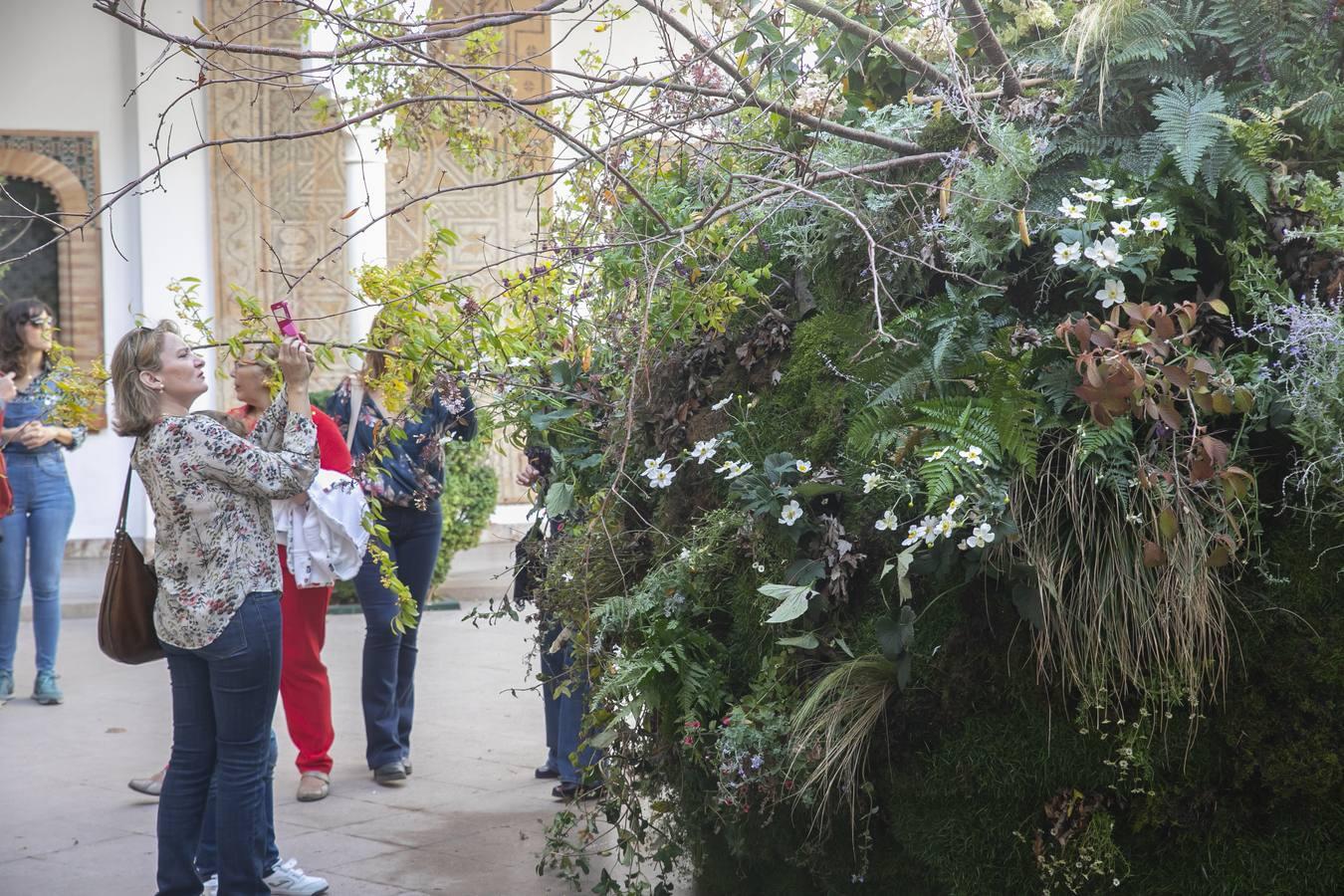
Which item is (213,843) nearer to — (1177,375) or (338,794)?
(338,794)

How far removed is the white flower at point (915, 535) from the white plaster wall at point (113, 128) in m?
10.9

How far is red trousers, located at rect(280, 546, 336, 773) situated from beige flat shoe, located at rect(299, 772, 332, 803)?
0.04m

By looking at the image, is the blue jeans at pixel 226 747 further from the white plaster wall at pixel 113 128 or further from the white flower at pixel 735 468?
the white plaster wall at pixel 113 128

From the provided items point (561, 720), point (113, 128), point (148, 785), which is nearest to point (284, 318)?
point (561, 720)

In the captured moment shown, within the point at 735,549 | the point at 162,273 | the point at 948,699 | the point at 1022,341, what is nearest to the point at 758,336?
the point at 735,549

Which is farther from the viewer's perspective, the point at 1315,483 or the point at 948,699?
the point at 948,699

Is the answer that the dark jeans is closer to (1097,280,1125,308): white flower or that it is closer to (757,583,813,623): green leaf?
(757,583,813,623): green leaf

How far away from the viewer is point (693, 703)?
10.5 ft

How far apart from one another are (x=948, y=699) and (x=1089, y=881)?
1.50 ft

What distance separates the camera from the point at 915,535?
271 centimetres

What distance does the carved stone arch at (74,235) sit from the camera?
12320 mm

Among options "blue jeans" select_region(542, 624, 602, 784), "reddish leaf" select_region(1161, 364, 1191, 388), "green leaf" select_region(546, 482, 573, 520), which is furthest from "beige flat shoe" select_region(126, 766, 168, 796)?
"reddish leaf" select_region(1161, 364, 1191, 388)

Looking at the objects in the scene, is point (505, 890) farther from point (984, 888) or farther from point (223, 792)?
point (984, 888)

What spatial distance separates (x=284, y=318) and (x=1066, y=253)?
7.25 ft
